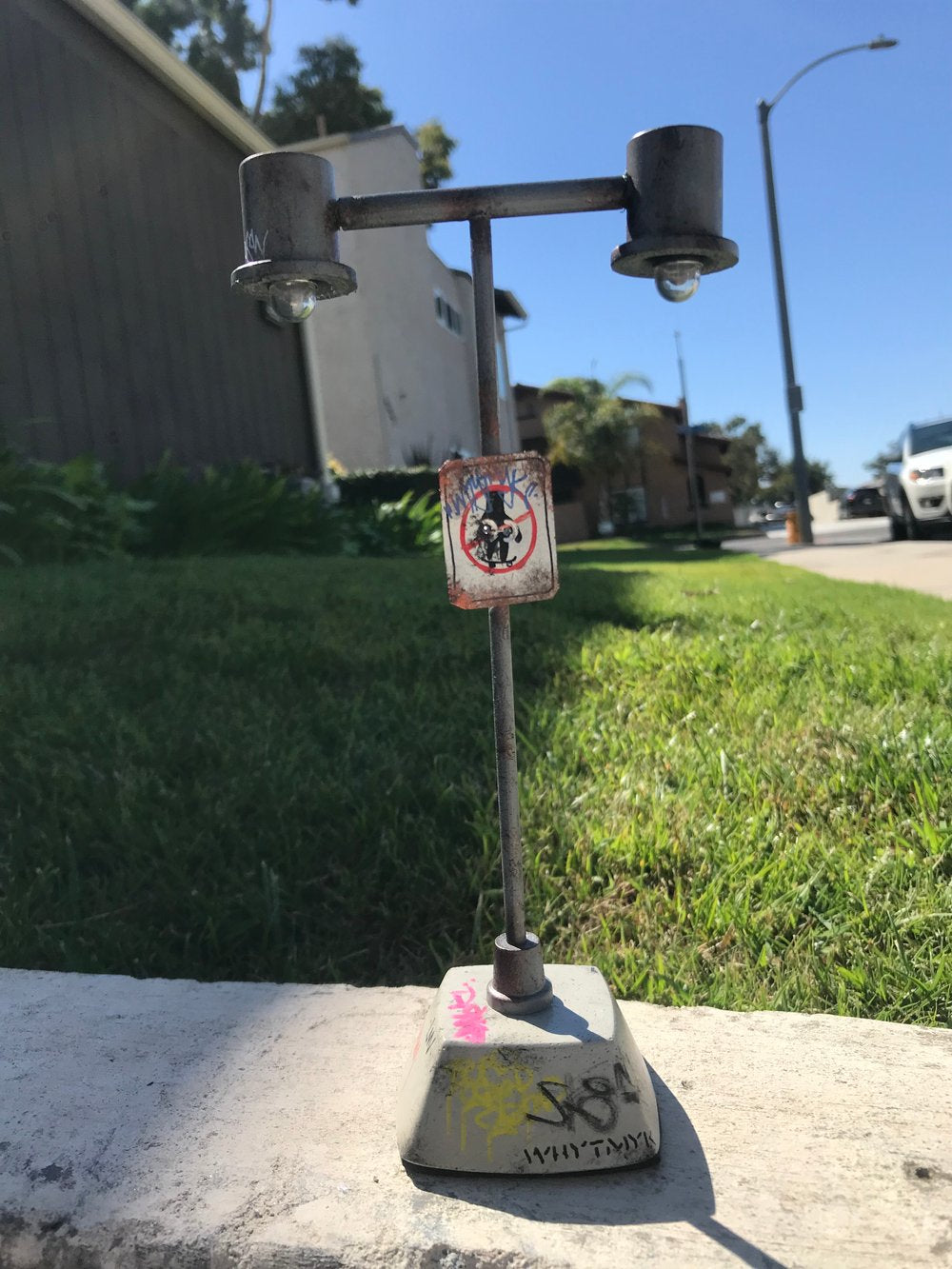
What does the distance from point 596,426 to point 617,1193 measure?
3052 cm

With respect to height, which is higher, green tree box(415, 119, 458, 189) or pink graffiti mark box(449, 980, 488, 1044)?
green tree box(415, 119, 458, 189)

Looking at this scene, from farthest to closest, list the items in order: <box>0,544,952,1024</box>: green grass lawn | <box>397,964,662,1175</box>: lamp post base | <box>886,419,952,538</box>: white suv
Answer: <box>886,419,952,538</box>: white suv, <box>0,544,952,1024</box>: green grass lawn, <box>397,964,662,1175</box>: lamp post base

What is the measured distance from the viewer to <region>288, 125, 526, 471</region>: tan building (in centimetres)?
1819

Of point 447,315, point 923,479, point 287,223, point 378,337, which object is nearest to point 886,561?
point 923,479

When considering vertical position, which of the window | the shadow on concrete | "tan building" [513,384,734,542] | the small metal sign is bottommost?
the shadow on concrete

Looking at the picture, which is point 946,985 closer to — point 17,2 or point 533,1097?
point 533,1097

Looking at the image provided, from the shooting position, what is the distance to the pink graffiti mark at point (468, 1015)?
1.42 metres

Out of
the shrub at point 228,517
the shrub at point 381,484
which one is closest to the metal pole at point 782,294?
the shrub at point 381,484

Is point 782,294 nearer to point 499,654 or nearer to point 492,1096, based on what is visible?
point 499,654

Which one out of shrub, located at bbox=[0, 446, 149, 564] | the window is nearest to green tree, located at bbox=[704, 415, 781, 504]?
the window

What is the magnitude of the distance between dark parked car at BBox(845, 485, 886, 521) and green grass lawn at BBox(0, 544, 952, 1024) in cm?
3677

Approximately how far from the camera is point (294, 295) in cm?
152

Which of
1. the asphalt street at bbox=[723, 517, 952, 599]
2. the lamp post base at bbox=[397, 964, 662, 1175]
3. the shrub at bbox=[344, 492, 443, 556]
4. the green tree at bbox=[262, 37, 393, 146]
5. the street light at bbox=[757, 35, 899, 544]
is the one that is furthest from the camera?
the green tree at bbox=[262, 37, 393, 146]

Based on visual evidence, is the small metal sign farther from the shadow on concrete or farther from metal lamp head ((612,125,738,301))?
the shadow on concrete
